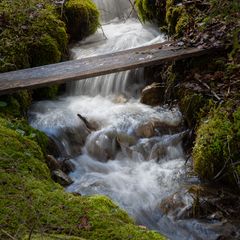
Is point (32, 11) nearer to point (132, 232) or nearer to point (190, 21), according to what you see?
point (190, 21)

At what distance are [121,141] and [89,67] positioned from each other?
113cm

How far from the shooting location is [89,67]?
623 cm

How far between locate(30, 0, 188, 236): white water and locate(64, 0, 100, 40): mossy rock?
198 cm

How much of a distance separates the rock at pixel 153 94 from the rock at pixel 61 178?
212cm

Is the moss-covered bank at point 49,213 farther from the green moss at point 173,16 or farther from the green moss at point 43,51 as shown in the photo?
the green moss at point 173,16

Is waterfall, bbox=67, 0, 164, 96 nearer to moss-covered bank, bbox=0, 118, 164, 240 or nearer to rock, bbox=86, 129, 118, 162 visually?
rock, bbox=86, 129, 118, 162

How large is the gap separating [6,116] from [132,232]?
9.28 feet

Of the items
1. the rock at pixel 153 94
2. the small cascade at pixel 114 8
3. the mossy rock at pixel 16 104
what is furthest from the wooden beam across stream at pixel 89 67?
the small cascade at pixel 114 8

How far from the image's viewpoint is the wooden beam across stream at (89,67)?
229 inches

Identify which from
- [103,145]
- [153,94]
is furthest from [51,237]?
[153,94]

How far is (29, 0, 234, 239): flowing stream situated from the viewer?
4969mm

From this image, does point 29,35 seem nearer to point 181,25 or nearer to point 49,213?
point 181,25

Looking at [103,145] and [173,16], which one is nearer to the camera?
[103,145]

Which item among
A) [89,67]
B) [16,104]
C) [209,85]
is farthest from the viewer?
[89,67]
